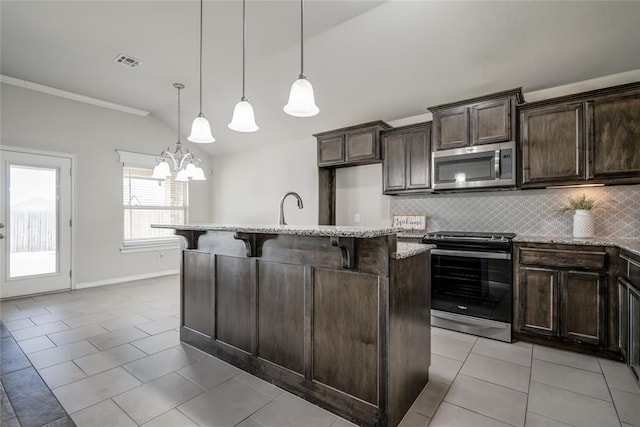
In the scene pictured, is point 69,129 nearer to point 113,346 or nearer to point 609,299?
point 113,346

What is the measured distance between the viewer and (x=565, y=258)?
8.73 ft

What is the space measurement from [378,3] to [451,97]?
144cm

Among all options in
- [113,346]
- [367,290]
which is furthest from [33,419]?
[367,290]

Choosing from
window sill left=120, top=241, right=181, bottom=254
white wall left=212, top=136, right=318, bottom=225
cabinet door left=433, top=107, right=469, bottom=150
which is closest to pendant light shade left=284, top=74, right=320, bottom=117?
cabinet door left=433, top=107, right=469, bottom=150

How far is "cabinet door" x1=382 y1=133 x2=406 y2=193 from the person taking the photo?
3.80m

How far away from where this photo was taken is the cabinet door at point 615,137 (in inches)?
101

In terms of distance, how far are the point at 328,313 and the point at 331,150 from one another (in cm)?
294

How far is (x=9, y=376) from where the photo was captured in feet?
7.34

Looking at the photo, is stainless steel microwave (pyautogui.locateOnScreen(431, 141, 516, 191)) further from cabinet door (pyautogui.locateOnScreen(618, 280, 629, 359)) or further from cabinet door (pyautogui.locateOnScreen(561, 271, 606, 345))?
cabinet door (pyautogui.locateOnScreen(618, 280, 629, 359))

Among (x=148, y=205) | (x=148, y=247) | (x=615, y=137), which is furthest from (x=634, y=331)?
(x=148, y=205)

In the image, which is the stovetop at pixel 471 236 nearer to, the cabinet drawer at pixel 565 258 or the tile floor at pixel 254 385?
the cabinet drawer at pixel 565 258

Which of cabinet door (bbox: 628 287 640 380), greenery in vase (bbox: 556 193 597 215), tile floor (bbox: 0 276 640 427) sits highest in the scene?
greenery in vase (bbox: 556 193 597 215)

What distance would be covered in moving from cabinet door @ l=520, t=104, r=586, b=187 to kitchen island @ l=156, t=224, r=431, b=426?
5.77 ft

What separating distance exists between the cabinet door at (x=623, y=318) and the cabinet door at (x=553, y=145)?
1008 millimetres
